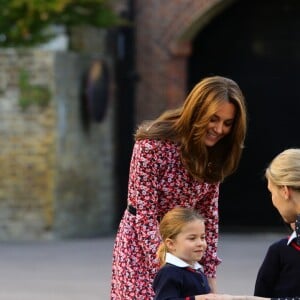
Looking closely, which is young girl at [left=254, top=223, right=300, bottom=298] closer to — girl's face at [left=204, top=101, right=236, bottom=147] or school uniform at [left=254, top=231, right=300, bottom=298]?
school uniform at [left=254, top=231, right=300, bottom=298]

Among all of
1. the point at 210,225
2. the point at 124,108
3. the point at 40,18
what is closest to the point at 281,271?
the point at 210,225

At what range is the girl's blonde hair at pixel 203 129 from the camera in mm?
4711

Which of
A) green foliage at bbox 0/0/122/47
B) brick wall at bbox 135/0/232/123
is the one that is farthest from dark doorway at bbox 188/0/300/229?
green foliage at bbox 0/0/122/47

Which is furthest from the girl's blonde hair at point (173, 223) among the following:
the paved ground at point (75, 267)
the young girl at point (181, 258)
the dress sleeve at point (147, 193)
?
the paved ground at point (75, 267)

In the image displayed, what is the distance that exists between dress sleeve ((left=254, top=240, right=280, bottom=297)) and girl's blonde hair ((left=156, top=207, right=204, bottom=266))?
308mm

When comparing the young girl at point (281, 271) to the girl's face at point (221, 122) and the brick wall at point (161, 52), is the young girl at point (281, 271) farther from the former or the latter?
the brick wall at point (161, 52)

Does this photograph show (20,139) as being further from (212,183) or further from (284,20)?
(212,183)

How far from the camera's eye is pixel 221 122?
15.6 ft

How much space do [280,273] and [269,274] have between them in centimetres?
4

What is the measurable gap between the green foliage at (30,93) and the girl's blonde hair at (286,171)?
31.7 ft

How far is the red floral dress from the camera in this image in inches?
190

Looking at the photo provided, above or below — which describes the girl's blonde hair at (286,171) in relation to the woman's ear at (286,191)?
above

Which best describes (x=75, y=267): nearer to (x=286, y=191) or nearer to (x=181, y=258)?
(x=181, y=258)

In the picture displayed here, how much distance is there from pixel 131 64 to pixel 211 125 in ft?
35.0
